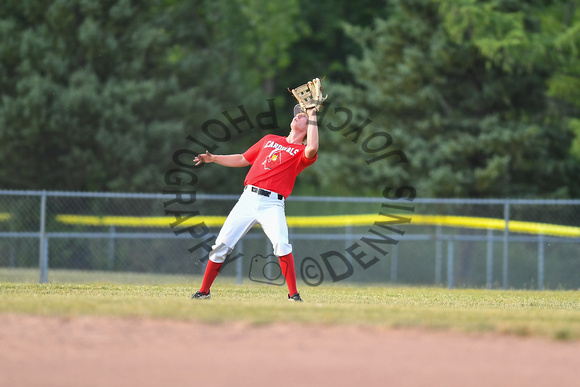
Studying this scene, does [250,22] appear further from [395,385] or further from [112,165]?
[395,385]

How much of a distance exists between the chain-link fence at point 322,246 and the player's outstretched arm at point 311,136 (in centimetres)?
671

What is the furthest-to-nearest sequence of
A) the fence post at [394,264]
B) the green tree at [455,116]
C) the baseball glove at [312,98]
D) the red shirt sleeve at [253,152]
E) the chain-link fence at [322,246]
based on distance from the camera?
the green tree at [455,116] < the fence post at [394,264] < the chain-link fence at [322,246] < the red shirt sleeve at [253,152] < the baseball glove at [312,98]

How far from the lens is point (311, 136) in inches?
326

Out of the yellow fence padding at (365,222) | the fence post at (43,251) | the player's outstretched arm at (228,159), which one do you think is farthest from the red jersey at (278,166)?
the yellow fence padding at (365,222)

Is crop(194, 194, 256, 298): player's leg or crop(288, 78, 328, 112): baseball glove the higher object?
crop(288, 78, 328, 112): baseball glove

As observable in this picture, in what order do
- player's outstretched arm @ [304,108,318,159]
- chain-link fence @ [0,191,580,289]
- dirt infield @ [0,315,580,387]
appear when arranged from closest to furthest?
dirt infield @ [0,315,580,387] < player's outstretched arm @ [304,108,318,159] < chain-link fence @ [0,191,580,289]

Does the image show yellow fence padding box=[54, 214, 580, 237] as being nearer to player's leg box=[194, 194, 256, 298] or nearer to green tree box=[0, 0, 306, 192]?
green tree box=[0, 0, 306, 192]

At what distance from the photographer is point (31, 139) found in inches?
894

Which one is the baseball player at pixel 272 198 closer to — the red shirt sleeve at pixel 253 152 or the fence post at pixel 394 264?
the red shirt sleeve at pixel 253 152

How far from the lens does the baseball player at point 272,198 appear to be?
27.9 ft

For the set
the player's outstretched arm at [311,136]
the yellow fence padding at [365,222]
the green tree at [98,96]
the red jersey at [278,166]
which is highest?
the green tree at [98,96]

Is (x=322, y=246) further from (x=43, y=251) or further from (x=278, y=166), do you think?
(x=278, y=166)

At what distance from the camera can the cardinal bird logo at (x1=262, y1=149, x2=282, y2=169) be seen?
8656 mm

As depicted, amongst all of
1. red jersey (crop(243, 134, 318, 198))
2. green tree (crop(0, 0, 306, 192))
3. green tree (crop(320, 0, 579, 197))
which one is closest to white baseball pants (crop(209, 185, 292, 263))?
red jersey (crop(243, 134, 318, 198))
